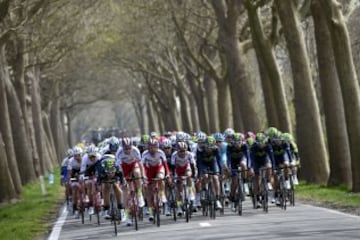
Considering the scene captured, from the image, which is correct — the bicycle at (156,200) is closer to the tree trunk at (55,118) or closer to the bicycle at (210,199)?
the bicycle at (210,199)

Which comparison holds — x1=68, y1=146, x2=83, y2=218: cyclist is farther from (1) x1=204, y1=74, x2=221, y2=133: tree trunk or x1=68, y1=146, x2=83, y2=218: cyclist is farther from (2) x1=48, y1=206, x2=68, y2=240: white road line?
(1) x1=204, y1=74, x2=221, y2=133: tree trunk

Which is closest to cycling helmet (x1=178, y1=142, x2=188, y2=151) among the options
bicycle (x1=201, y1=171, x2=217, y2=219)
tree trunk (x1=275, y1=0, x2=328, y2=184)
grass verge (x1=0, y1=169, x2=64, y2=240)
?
bicycle (x1=201, y1=171, x2=217, y2=219)

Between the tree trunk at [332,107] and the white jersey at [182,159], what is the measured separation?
22.8ft

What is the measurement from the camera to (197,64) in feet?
154

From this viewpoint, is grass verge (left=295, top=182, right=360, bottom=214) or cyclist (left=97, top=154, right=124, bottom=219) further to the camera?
grass verge (left=295, top=182, right=360, bottom=214)

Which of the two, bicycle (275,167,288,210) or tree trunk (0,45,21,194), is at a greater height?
tree trunk (0,45,21,194)

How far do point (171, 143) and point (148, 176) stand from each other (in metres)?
3.68

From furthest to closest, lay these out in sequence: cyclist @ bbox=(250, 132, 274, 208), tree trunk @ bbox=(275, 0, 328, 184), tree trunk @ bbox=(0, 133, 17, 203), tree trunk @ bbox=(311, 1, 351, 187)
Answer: tree trunk @ bbox=(0, 133, 17, 203) → tree trunk @ bbox=(275, 0, 328, 184) → tree trunk @ bbox=(311, 1, 351, 187) → cyclist @ bbox=(250, 132, 274, 208)

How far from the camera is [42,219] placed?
25.3 metres

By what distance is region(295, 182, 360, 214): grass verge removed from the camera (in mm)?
21909

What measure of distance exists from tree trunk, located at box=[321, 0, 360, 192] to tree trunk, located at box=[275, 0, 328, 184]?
476 centimetres

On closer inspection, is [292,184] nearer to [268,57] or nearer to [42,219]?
[42,219]

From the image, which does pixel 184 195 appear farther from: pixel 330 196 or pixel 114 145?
pixel 330 196

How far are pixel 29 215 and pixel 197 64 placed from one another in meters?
22.5
